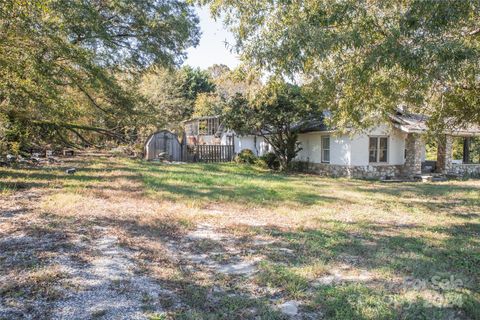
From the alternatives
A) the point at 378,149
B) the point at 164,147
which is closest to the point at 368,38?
the point at 378,149

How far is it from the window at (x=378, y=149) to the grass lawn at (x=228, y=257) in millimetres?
9434

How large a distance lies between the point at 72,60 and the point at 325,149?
1434 centimetres

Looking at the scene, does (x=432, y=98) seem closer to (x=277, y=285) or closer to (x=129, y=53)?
(x=277, y=285)

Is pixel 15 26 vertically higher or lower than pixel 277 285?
higher

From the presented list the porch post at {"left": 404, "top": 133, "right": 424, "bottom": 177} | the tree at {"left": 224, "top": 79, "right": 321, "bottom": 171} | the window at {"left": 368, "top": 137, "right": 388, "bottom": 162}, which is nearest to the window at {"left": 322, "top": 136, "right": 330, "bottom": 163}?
the tree at {"left": 224, "top": 79, "right": 321, "bottom": 171}

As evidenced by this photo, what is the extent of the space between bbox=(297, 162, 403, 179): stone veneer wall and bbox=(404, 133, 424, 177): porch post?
0.44 meters

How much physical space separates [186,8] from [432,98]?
32.5 feet

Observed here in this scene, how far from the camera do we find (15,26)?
643 centimetres

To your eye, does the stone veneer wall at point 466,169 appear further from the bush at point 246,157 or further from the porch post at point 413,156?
the bush at point 246,157

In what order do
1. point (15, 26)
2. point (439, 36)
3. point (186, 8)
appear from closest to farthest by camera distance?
point (439, 36)
point (15, 26)
point (186, 8)

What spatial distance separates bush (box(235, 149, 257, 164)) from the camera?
76.4ft

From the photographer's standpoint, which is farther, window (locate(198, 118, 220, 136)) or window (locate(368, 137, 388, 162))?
window (locate(198, 118, 220, 136))

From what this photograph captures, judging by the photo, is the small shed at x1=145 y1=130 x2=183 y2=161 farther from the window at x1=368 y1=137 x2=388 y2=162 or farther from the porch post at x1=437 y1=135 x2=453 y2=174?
the porch post at x1=437 y1=135 x2=453 y2=174

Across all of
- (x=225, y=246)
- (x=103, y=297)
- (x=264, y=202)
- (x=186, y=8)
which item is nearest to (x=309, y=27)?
(x=225, y=246)
